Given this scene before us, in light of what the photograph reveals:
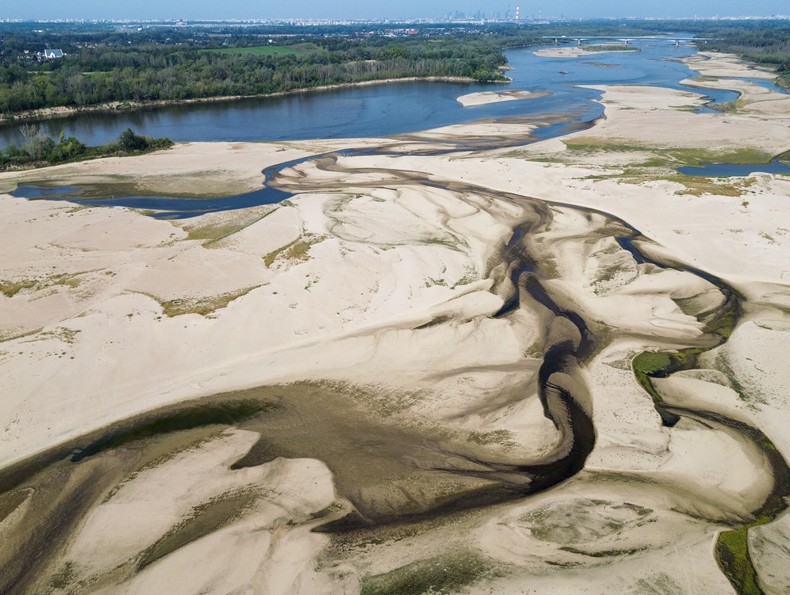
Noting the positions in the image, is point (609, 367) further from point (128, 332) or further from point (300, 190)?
point (300, 190)

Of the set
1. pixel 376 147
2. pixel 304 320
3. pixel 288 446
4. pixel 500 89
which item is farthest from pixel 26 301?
pixel 500 89

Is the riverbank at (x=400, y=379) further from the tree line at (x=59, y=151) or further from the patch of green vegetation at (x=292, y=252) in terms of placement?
the tree line at (x=59, y=151)

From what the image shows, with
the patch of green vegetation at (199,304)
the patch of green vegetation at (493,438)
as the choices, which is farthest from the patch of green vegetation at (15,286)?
the patch of green vegetation at (493,438)

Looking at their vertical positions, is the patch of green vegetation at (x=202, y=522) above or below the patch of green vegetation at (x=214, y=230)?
below

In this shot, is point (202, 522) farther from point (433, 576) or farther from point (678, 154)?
point (678, 154)

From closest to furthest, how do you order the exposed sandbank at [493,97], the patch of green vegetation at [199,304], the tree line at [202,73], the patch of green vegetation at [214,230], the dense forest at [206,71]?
the patch of green vegetation at [199,304] → the patch of green vegetation at [214,230] → the exposed sandbank at [493,97] → the tree line at [202,73] → the dense forest at [206,71]
